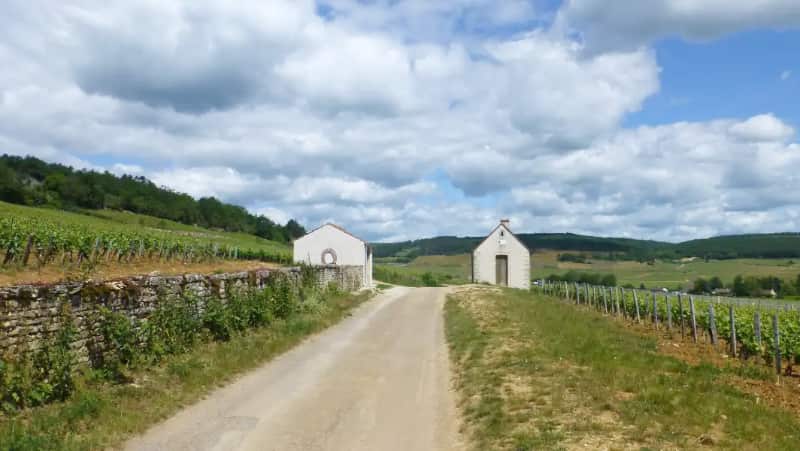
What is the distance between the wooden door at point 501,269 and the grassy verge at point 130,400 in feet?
138

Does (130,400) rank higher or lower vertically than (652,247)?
lower

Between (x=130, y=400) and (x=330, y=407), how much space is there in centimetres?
321

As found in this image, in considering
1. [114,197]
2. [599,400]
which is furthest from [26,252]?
[114,197]

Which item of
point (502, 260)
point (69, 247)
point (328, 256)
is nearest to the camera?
point (69, 247)

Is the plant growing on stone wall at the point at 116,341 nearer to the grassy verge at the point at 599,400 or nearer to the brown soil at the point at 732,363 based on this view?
the grassy verge at the point at 599,400

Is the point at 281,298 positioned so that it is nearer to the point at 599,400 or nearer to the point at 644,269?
the point at 599,400

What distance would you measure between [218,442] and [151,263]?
31.6m

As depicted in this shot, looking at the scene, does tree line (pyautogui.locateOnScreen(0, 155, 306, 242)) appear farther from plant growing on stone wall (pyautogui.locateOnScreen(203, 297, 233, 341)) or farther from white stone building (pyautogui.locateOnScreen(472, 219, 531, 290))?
plant growing on stone wall (pyautogui.locateOnScreen(203, 297, 233, 341))

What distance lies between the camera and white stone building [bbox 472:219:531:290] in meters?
55.6

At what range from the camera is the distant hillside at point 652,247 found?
455 ft

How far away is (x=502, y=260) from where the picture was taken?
56031 mm

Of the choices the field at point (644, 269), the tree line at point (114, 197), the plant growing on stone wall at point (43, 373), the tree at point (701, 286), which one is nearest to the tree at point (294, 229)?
the tree line at point (114, 197)

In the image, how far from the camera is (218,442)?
847 centimetres

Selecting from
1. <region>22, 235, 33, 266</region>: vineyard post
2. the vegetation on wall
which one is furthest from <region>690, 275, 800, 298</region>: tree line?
<region>22, 235, 33, 266</region>: vineyard post
